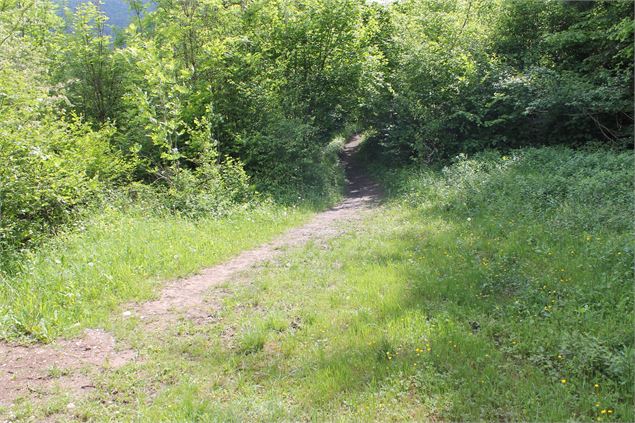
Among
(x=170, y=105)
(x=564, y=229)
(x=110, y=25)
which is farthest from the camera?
(x=110, y=25)

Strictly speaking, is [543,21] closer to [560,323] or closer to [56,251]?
[560,323]

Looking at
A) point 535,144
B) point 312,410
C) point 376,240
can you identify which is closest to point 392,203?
point 376,240

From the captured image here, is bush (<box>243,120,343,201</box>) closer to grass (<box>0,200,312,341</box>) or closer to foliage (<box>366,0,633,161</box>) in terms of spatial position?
grass (<box>0,200,312,341</box>)

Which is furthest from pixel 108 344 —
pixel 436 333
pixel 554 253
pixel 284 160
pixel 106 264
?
pixel 284 160

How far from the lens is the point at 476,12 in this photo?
19.4m

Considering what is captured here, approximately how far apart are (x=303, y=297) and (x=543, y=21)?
49.5 feet

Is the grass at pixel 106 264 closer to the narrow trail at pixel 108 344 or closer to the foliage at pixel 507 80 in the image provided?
the narrow trail at pixel 108 344

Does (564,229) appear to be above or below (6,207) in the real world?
below

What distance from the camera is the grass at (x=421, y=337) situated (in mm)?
3701

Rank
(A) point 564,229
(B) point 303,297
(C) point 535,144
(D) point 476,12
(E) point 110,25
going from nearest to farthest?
(B) point 303,297 < (A) point 564,229 < (C) point 535,144 < (E) point 110,25 < (D) point 476,12

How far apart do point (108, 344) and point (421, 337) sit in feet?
11.6

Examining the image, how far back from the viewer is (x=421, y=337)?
4.60 m

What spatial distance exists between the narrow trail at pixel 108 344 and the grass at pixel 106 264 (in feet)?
0.76

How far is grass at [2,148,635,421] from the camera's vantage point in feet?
12.1
